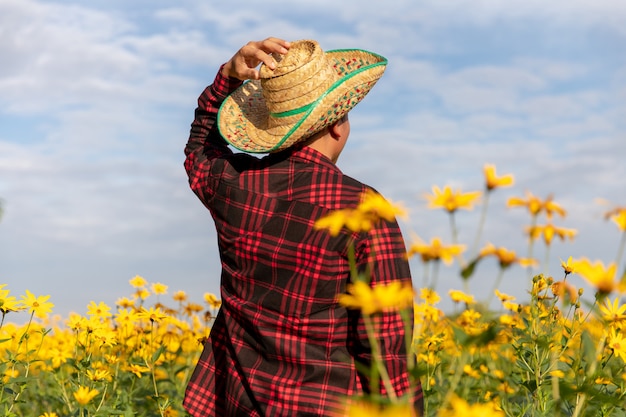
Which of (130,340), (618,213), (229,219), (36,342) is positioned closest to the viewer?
(618,213)

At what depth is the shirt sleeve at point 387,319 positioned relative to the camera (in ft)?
7.41

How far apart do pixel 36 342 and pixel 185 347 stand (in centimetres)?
207

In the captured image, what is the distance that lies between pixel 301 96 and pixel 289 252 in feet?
1.86

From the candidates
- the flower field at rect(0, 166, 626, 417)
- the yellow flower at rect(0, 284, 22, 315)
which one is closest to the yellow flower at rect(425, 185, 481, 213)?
the flower field at rect(0, 166, 626, 417)

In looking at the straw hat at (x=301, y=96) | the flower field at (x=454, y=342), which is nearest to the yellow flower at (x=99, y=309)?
the flower field at (x=454, y=342)

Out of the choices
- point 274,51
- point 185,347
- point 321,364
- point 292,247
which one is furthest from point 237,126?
point 185,347

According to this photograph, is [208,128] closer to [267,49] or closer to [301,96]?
[267,49]

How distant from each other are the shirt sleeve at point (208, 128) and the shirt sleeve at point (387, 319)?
2.83 feet

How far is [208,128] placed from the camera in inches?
122

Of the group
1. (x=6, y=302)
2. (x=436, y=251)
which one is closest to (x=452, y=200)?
(x=436, y=251)

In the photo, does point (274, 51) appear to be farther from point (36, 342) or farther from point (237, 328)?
point (36, 342)

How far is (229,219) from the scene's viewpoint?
2.61 m

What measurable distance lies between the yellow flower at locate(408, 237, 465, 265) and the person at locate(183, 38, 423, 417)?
661 millimetres

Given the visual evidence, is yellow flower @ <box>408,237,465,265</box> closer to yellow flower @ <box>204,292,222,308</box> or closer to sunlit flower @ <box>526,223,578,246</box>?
sunlit flower @ <box>526,223,578,246</box>
